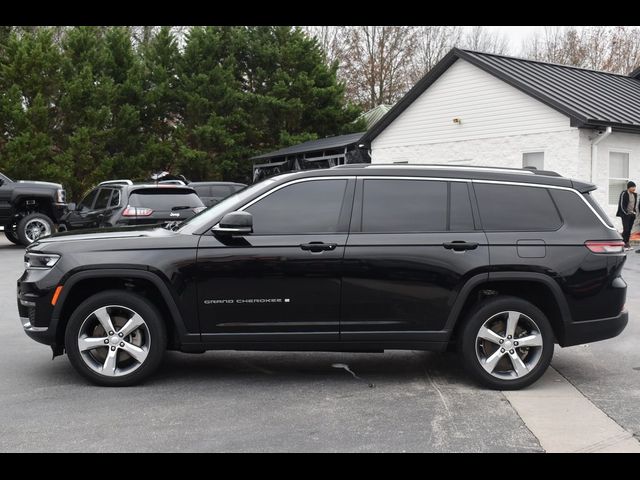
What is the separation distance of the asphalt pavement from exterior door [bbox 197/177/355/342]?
19.2 inches

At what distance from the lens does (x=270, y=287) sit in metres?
5.54

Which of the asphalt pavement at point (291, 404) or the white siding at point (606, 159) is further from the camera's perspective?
the white siding at point (606, 159)

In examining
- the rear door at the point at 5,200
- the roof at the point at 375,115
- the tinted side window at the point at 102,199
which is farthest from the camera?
the roof at the point at 375,115

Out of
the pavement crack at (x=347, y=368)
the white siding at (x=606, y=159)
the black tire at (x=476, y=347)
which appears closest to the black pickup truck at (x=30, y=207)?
the pavement crack at (x=347, y=368)

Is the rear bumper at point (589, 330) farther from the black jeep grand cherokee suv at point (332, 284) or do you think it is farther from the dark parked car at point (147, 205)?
the dark parked car at point (147, 205)

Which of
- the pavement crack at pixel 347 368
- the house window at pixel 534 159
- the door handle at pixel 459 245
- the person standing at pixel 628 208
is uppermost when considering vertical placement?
the house window at pixel 534 159

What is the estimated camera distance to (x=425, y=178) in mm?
5812

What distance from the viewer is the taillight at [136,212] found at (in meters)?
13.5

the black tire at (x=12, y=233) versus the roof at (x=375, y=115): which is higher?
the roof at (x=375, y=115)

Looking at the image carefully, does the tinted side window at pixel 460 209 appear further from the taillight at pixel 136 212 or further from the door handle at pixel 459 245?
the taillight at pixel 136 212

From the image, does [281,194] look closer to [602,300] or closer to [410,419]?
[410,419]

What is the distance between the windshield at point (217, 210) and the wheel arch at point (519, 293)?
1.82 meters

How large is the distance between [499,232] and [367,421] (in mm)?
1928

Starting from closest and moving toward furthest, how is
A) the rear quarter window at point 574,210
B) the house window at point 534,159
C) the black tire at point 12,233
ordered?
the rear quarter window at point 574,210 < the black tire at point 12,233 < the house window at point 534,159
